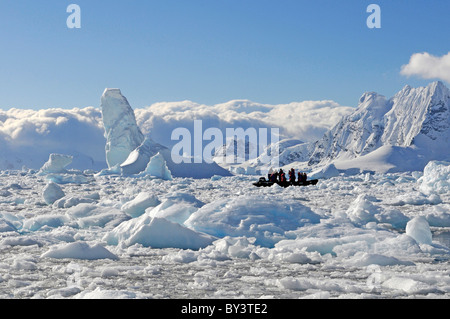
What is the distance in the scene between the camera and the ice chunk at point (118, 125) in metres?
55.9

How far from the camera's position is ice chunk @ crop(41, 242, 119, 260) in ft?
26.2

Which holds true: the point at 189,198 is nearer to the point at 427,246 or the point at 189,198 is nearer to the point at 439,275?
the point at 427,246

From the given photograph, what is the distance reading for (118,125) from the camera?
56.2 metres

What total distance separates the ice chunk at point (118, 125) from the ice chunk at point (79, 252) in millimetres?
49377

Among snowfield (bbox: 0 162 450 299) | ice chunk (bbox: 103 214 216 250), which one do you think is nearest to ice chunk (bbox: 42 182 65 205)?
snowfield (bbox: 0 162 450 299)

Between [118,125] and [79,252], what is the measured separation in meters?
49.6

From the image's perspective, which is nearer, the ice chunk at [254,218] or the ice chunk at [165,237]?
the ice chunk at [165,237]

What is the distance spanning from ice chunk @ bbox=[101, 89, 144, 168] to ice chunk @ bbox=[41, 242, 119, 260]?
4938 cm

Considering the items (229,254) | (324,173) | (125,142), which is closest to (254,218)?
(229,254)

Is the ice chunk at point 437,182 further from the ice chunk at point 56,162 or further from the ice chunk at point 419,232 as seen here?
the ice chunk at point 56,162

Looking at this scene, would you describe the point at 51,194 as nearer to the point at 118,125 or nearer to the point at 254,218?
the point at 254,218

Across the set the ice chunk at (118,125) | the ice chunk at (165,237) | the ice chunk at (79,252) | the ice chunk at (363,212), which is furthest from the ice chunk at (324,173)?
the ice chunk at (79,252)
